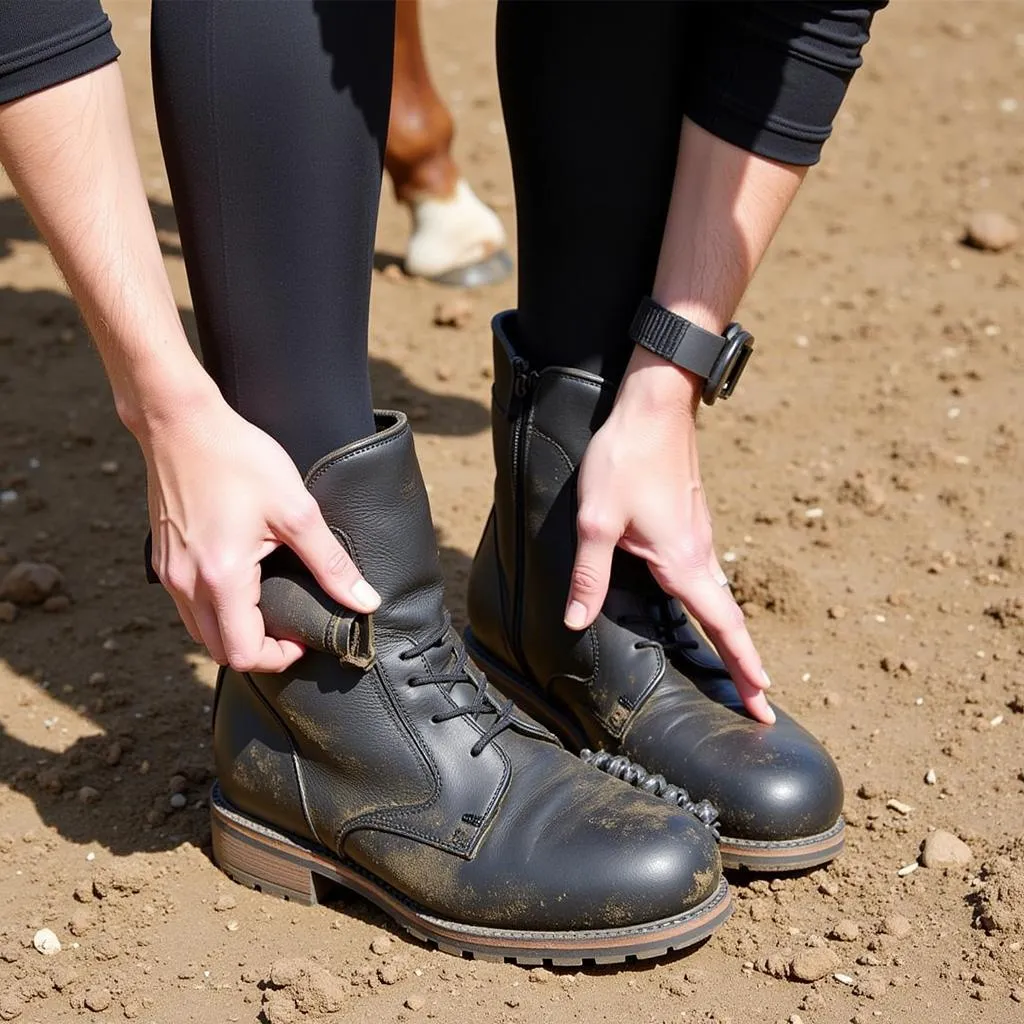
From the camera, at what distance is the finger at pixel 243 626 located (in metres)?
1.26

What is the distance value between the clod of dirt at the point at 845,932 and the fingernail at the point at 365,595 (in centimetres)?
56

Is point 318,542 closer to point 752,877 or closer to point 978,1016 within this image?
point 752,877

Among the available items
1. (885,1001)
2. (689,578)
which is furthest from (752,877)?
(689,578)

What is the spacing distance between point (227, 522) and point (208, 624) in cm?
11

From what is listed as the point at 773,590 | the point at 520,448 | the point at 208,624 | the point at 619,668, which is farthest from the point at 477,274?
the point at 208,624

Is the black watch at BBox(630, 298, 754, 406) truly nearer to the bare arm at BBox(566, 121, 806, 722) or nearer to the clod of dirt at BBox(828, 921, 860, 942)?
the bare arm at BBox(566, 121, 806, 722)

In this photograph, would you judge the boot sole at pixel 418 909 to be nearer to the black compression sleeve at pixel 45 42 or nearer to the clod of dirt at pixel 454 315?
the black compression sleeve at pixel 45 42

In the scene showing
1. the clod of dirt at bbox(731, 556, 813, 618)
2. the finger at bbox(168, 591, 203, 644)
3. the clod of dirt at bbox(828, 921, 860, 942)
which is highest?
the finger at bbox(168, 591, 203, 644)

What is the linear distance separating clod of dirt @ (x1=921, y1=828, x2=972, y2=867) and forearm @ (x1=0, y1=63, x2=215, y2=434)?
89cm

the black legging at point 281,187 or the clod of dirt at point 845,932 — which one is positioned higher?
the black legging at point 281,187

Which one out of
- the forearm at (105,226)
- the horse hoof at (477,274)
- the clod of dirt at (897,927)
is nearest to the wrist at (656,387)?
the forearm at (105,226)

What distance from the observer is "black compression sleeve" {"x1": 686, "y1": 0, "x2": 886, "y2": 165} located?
1329mm

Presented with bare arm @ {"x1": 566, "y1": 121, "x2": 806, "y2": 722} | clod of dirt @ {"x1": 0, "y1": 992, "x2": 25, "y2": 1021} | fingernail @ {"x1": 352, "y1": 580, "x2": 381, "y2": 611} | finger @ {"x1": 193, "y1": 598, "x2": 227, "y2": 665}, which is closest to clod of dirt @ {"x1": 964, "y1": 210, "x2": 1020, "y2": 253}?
bare arm @ {"x1": 566, "y1": 121, "x2": 806, "y2": 722}

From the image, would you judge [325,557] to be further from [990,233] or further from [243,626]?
[990,233]
